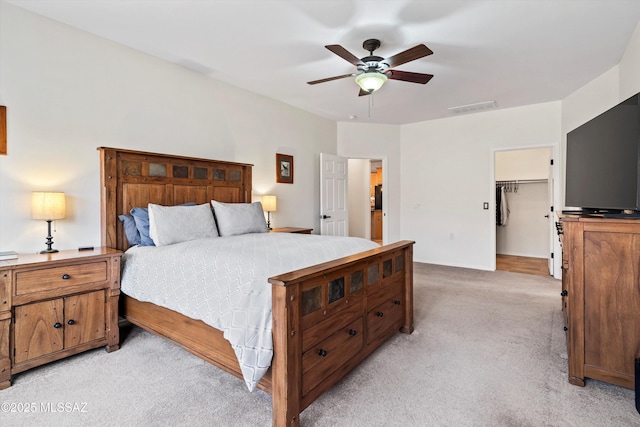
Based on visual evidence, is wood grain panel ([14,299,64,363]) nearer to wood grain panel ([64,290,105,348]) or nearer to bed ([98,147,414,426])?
wood grain panel ([64,290,105,348])

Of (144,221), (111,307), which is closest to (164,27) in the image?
(144,221)

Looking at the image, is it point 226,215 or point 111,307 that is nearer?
point 111,307

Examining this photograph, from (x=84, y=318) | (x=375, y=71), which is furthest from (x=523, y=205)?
(x=84, y=318)

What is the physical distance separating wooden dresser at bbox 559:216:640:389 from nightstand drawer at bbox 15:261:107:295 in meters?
3.33

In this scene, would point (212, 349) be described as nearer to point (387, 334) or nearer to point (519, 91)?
point (387, 334)

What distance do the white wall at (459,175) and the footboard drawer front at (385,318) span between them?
11.2 ft

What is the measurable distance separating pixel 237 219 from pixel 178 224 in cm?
63

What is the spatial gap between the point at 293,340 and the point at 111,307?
70.7 inches

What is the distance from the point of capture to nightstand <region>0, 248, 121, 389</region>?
209 centimetres

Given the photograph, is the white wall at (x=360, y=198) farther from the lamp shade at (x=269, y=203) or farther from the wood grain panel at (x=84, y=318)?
the wood grain panel at (x=84, y=318)

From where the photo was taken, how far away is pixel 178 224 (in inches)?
112

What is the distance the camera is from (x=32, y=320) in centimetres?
219

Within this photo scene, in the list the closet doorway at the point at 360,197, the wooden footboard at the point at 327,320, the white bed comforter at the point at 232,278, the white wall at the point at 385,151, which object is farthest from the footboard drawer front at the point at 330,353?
the closet doorway at the point at 360,197

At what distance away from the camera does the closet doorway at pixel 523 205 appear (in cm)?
626
